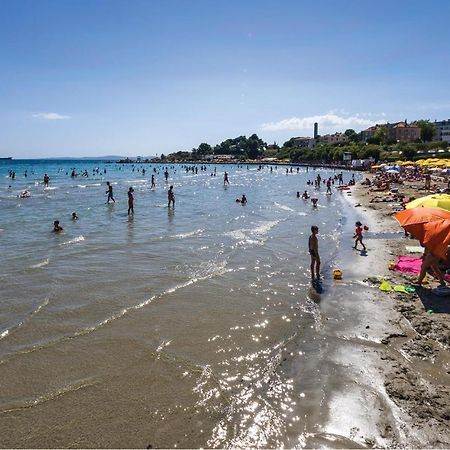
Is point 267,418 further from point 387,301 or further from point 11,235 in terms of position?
point 11,235

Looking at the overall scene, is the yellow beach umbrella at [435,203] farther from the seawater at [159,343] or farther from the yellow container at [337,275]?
the seawater at [159,343]

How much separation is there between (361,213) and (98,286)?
19.5 m

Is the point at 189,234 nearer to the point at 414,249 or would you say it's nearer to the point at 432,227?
the point at 414,249

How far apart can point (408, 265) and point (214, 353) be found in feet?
26.0

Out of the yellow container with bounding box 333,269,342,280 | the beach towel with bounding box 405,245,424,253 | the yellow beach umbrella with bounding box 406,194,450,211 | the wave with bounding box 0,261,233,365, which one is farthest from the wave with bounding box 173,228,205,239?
the yellow beach umbrella with bounding box 406,194,450,211

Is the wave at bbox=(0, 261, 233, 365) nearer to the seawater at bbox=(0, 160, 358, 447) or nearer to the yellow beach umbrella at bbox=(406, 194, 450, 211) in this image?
the seawater at bbox=(0, 160, 358, 447)

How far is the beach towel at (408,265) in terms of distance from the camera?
39.9 feet

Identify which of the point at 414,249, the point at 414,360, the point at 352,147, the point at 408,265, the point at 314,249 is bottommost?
the point at 414,360

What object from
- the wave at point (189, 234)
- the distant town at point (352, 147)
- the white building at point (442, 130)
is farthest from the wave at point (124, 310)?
the white building at point (442, 130)

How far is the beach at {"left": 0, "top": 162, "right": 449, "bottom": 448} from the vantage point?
17.9 feet

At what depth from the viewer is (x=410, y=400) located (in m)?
5.88

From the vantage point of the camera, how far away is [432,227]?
9.72 m

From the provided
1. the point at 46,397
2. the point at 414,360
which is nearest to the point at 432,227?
the point at 414,360

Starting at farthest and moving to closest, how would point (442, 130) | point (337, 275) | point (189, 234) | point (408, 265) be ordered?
point (442, 130) → point (189, 234) → point (408, 265) → point (337, 275)
